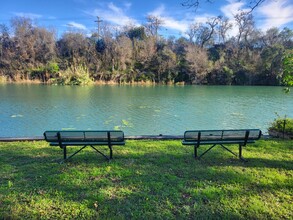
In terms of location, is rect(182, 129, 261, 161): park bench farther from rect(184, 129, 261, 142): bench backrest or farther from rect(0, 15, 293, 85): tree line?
rect(0, 15, 293, 85): tree line

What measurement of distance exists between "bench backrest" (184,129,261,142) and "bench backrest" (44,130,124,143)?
1437mm

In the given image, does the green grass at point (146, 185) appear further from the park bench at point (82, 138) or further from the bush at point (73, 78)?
the bush at point (73, 78)

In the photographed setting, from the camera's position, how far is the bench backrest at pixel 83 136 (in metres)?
4.37

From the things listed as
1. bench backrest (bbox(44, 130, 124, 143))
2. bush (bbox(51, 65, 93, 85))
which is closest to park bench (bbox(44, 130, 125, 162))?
bench backrest (bbox(44, 130, 124, 143))

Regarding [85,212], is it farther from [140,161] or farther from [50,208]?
[140,161]

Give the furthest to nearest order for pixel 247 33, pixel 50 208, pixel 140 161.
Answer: pixel 247 33 → pixel 140 161 → pixel 50 208

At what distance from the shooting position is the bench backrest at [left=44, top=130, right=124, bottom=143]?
437 centimetres

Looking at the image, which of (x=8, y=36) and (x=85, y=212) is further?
(x=8, y=36)

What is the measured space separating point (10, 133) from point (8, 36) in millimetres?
49658

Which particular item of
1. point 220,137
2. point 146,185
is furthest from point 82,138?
point 220,137

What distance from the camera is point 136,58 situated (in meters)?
49.8

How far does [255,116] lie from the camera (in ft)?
45.0

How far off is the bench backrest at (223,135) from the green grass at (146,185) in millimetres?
441

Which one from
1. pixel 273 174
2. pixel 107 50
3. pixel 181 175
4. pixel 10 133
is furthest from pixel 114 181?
pixel 107 50
